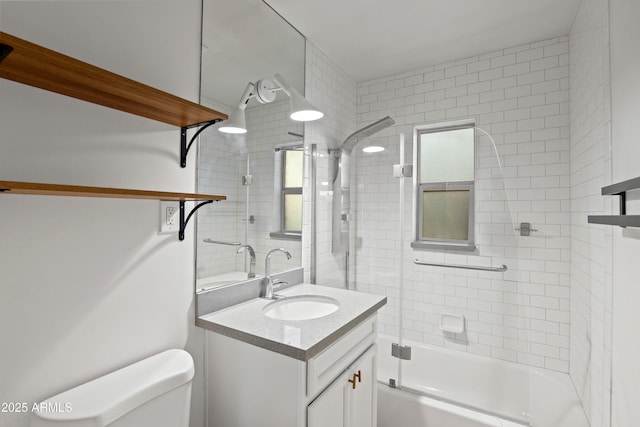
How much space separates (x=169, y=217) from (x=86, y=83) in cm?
56

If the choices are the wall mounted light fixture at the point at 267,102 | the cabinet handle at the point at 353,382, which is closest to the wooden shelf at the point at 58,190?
the wall mounted light fixture at the point at 267,102

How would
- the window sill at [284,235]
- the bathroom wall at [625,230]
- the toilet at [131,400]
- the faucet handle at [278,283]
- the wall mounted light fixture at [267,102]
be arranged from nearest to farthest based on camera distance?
the toilet at [131,400], the bathroom wall at [625,230], the wall mounted light fixture at [267,102], the faucet handle at [278,283], the window sill at [284,235]

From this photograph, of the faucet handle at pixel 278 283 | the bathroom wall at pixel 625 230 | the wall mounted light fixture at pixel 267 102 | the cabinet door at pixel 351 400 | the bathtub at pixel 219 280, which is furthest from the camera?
the faucet handle at pixel 278 283

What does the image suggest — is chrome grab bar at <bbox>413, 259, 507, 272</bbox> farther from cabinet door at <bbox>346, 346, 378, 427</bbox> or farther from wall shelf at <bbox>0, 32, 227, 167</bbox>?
wall shelf at <bbox>0, 32, 227, 167</bbox>

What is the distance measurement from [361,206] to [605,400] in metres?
1.69

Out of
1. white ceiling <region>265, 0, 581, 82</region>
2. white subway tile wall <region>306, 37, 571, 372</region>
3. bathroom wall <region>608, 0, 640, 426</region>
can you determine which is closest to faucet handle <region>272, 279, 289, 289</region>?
white subway tile wall <region>306, 37, 571, 372</region>

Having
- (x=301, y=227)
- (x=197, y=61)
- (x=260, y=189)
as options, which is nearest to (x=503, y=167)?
(x=301, y=227)

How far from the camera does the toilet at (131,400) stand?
835 mm

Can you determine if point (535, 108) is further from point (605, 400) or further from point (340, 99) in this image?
point (605, 400)

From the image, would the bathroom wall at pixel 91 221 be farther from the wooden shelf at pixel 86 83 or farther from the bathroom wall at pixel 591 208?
the bathroom wall at pixel 591 208

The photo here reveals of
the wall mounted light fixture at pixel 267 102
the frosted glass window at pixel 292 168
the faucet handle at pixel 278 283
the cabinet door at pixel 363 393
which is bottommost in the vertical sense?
the cabinet door at pixel 363 393

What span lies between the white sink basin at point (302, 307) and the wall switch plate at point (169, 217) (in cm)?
64

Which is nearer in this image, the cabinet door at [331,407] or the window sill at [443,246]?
the cabinet door at [331,407]

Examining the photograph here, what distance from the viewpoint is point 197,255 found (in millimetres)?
1411
